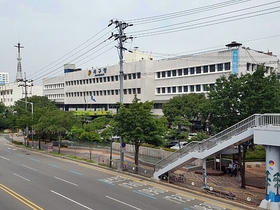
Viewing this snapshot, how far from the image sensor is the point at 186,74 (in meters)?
55.9

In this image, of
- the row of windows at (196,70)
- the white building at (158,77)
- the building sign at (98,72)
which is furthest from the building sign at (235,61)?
the building sign at (98,72)

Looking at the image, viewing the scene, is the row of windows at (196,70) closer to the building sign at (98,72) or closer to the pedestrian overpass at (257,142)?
the building sign at (98,72)

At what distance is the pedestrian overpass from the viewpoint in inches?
641

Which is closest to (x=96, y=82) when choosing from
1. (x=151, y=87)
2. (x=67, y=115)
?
(x=151, y=87)

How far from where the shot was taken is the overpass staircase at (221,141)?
17203 millimetres

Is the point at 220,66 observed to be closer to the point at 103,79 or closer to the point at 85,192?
the point at 103,79

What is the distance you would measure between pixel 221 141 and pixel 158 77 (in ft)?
144

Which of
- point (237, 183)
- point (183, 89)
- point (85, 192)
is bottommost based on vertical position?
point (237, 183)

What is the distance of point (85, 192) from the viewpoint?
2038cm

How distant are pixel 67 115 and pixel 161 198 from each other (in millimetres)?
24505

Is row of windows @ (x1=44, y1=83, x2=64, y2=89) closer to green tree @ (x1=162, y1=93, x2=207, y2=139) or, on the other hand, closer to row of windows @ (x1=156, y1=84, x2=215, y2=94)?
row of windows @ (x1=156, y1=84, x2=215, y2=94)

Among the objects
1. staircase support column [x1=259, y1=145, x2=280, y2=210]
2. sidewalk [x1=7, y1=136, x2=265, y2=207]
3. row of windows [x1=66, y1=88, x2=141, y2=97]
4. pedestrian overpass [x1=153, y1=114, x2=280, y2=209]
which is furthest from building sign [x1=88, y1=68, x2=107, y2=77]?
staircase support column [x1=259, y1=145, x2=280, y2=210]

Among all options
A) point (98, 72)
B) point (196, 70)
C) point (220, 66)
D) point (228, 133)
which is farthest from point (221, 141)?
point (98, 72)

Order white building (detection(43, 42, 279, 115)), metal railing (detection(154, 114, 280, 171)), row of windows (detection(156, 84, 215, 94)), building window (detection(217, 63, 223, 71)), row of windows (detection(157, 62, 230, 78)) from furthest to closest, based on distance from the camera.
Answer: row of windows (detection(156, 84, 215, 94)), building window (detection(217, 63, 223, 71)), row of windows (detection(157, 62, 230, 78)), white building (detection(43, 42, 279, 115)), metal railing (detection(154, 114, 280, 171))
